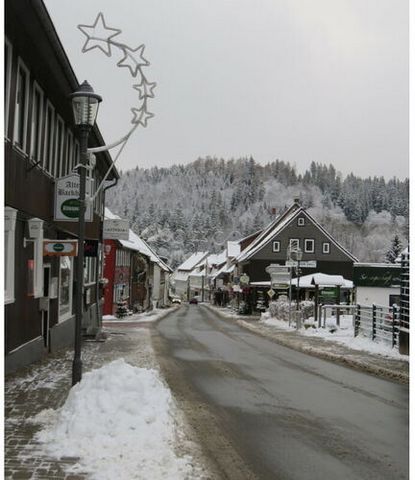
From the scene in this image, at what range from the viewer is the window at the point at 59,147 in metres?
15.7

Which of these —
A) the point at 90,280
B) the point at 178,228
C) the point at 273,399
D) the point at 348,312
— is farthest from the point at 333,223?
the point at 273,399

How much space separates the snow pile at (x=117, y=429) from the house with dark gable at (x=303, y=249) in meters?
52.0

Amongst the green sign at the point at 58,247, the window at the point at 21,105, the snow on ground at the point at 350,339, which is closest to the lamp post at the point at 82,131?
the window at the point at 21,105

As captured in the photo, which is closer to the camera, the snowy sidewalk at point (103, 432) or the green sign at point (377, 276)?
the snowy sidewalk at point (103, 432)

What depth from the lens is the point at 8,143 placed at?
32.8 ft

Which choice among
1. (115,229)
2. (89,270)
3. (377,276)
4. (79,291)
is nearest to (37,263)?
(79,291)

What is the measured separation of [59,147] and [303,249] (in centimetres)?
4546

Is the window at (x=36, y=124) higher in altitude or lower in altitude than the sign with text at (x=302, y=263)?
higher

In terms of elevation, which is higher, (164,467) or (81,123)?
(81,123)

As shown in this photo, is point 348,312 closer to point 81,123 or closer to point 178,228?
point 81,123

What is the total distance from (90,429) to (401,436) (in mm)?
4012

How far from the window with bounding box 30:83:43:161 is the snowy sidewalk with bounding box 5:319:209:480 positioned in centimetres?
557

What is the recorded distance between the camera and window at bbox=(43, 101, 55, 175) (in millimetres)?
14070

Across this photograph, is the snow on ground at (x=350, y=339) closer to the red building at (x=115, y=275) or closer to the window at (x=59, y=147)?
the window at (x=59, y=147)
